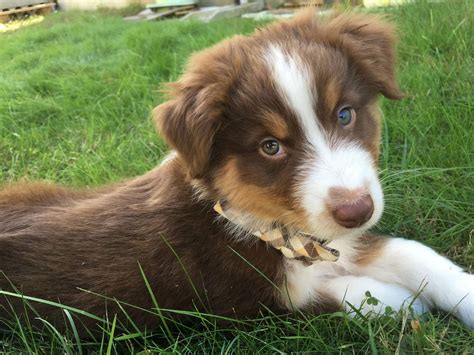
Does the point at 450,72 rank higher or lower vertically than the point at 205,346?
higher

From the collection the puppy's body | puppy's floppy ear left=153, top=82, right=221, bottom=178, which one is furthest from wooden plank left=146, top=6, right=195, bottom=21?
puppy's floppy ear left=153, top=82, right=221, bottom=178

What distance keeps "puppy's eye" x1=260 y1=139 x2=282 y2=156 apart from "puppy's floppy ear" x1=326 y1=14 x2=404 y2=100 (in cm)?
51

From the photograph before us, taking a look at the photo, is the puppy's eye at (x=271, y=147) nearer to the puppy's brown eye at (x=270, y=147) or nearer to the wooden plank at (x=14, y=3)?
the puppy's brown eye at (x=270, y=147)

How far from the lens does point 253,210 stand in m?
2.37

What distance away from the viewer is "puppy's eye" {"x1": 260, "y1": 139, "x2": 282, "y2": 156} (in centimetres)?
217

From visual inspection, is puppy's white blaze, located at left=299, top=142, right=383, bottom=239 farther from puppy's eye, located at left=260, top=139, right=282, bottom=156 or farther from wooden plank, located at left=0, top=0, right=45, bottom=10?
wooden plank, located at left=0, top=0, right=45, bottom=10

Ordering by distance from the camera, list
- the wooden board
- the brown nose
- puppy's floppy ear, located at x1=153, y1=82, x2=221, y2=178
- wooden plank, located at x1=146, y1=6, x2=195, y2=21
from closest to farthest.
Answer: the brown nose < puppy's floppy ear, located at x1=153, y1=82, x2=221, y2=178 < wooden plank, located at x1=146, y1=6, x2=195, y2=21 < the wooden board

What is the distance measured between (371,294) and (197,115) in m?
1.09

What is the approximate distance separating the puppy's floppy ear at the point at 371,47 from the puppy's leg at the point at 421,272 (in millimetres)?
731

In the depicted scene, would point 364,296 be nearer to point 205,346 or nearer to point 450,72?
point 205,346

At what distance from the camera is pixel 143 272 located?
2387mm

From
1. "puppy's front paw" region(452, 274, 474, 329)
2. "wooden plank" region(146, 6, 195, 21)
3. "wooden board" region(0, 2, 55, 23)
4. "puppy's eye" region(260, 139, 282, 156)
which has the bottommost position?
"puppy's front paw" region(452, 274, 474, 329)

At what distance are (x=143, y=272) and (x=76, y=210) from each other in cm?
50

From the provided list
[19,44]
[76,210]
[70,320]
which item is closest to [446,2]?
[76,210]
